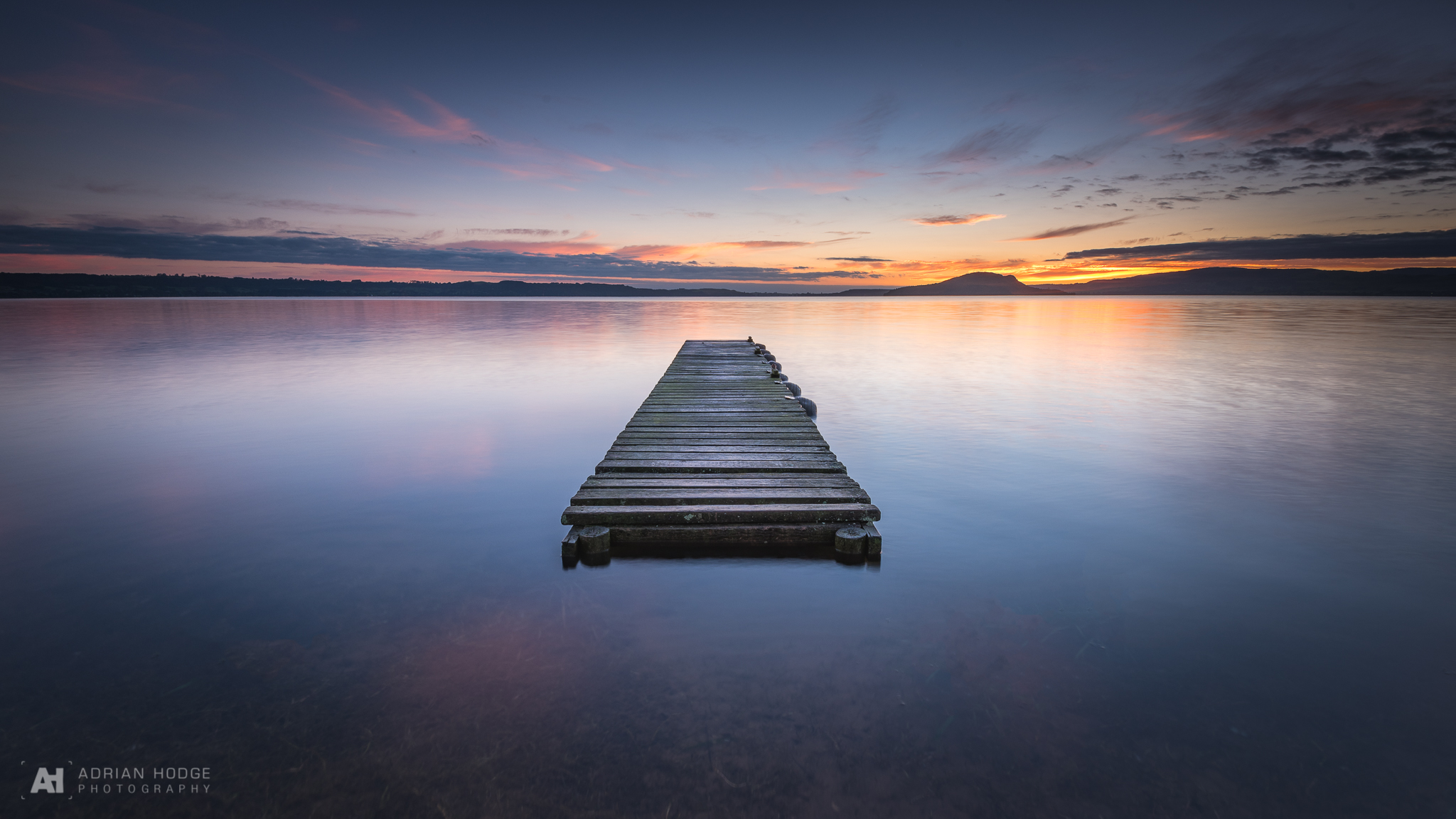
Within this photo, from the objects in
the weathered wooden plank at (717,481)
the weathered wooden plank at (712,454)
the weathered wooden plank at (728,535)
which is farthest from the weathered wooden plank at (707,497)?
the weathered wooden plank at (712,454)

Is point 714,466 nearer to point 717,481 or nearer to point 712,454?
point 717,481

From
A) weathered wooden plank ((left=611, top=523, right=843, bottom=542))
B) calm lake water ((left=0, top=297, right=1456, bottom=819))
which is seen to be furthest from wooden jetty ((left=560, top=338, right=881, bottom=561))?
calm lake water ((left=0, top=297, right=1456, bottom=819))

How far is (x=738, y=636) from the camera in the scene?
5.12 metres

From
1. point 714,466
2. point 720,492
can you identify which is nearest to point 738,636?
point 720,492

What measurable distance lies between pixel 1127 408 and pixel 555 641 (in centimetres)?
1589

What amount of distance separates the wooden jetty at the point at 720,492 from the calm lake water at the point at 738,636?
1.36ft

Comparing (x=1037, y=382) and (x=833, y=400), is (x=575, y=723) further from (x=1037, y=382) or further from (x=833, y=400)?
(x=1037, y=382)

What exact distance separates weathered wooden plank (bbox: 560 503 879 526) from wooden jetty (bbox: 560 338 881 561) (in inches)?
0.4

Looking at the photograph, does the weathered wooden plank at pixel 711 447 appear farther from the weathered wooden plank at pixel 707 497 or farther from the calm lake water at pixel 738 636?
the weathered wooden plank at pixel 707 497

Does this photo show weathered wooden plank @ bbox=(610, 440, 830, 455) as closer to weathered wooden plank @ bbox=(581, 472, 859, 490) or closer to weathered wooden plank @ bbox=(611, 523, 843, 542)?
weathered wooden plank @ bbox=(581, 472, 859, 490)

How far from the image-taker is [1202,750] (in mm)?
3842

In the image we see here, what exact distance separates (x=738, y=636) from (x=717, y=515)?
1.64 m

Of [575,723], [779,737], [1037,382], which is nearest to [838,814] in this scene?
[779,737]

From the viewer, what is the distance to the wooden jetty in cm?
657
